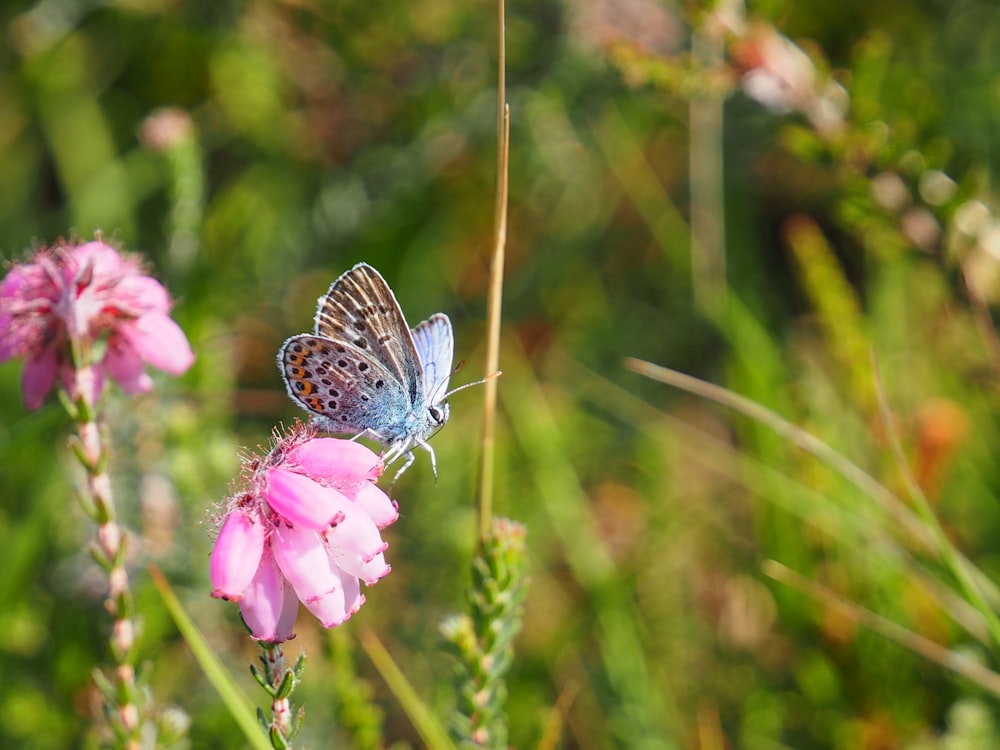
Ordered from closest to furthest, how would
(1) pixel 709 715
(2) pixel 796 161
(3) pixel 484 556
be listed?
(3) pixel 484 556 → (1) pixel 709 715 → (2) pixel 796 161

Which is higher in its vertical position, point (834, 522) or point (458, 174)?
point (458, 174)

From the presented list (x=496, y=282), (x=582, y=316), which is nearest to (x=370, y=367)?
(x=496, y=282)

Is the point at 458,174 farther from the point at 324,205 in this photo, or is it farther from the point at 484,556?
the point at 484,556

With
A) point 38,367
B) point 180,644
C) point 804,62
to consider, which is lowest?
point 180,644

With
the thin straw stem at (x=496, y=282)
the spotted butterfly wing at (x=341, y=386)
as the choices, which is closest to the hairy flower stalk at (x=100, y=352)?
the spotted butterfly wing at (x=341, y=386)

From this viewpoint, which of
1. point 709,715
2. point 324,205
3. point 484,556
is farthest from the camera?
point 324,205

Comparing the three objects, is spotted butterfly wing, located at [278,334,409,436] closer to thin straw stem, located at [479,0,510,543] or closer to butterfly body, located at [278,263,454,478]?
butterfly body, located at [278,263,454,478]

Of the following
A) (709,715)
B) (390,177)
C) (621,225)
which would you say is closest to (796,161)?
(621,225)

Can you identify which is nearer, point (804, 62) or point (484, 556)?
point (484, 556)
